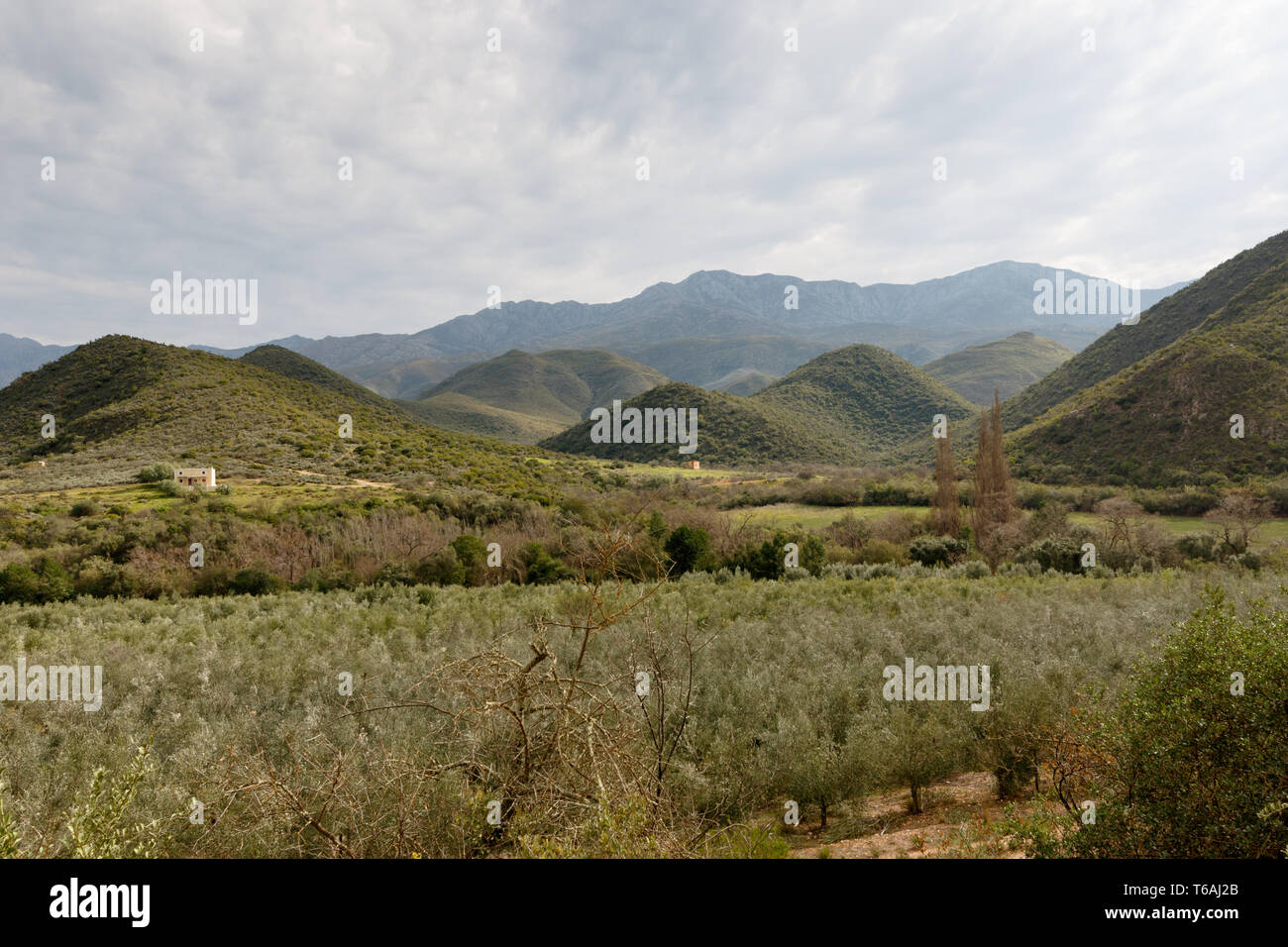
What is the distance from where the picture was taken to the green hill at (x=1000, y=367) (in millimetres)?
106750

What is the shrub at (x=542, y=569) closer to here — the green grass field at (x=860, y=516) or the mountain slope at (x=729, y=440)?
the green grass field at (x=860, y=516)

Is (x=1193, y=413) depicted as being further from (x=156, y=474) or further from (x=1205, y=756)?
(x=156, y=474)

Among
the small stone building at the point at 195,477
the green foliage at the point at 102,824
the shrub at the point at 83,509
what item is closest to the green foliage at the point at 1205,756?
the green foliage at the point at 102,824

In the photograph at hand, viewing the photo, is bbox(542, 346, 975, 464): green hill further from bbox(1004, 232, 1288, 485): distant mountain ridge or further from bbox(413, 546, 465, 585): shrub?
bbox(413, 546, 465, 585): shrub

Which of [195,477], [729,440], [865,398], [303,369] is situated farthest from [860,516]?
[303,369]

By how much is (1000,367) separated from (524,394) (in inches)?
4585

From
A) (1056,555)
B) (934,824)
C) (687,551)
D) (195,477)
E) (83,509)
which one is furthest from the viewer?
(195,477)

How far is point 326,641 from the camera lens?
8.61m

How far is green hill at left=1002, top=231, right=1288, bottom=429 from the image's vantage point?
48031 mm

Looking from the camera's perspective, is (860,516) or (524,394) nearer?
(860,516)

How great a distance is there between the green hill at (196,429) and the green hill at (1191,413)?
34.5m

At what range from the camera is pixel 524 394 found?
161625 millimetres

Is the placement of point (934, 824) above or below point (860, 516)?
below
